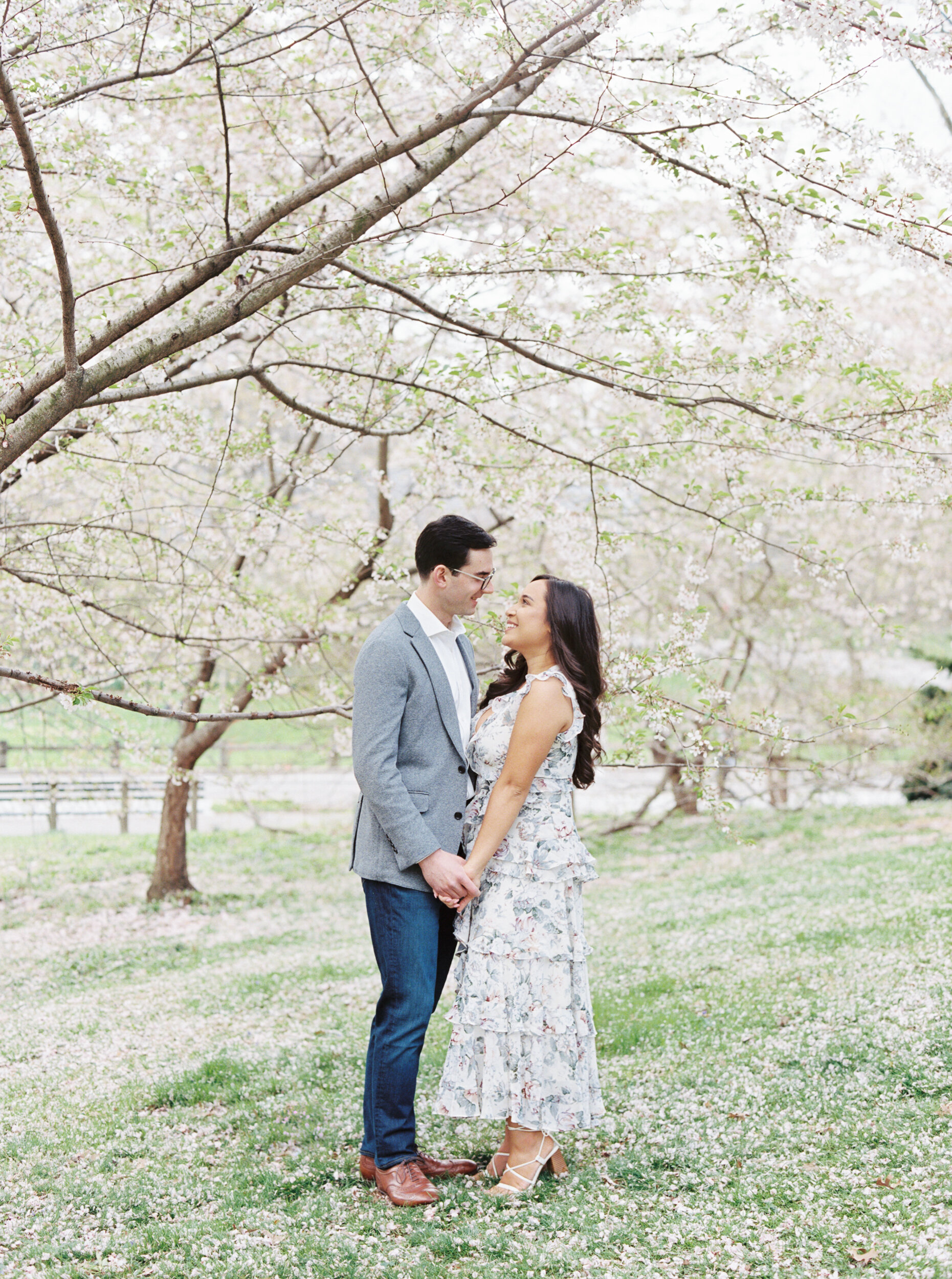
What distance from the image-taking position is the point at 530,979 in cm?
367

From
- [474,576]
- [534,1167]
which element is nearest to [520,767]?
[474,576]

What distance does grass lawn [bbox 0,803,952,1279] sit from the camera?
318 cm

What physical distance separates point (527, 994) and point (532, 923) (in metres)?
0.24

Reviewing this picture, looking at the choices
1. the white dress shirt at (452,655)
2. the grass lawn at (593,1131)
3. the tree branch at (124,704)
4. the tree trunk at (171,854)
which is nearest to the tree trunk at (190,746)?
the tree trunk at (171,854)

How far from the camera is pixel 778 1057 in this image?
15.5ft

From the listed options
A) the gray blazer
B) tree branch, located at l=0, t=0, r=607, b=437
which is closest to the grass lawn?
the gray blazer

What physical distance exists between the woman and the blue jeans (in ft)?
0.40

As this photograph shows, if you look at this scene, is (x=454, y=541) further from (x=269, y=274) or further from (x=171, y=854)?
(x=171, y=854)

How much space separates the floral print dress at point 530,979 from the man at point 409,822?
147 millimetres

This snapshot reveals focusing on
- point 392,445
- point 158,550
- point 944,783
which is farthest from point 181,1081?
point 944,783

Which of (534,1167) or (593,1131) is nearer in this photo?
(534,1167)

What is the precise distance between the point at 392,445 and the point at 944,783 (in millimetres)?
9614

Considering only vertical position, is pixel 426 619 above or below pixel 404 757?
above

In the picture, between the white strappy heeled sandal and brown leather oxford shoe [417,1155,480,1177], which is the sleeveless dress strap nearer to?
the white strappy heeled sandal
